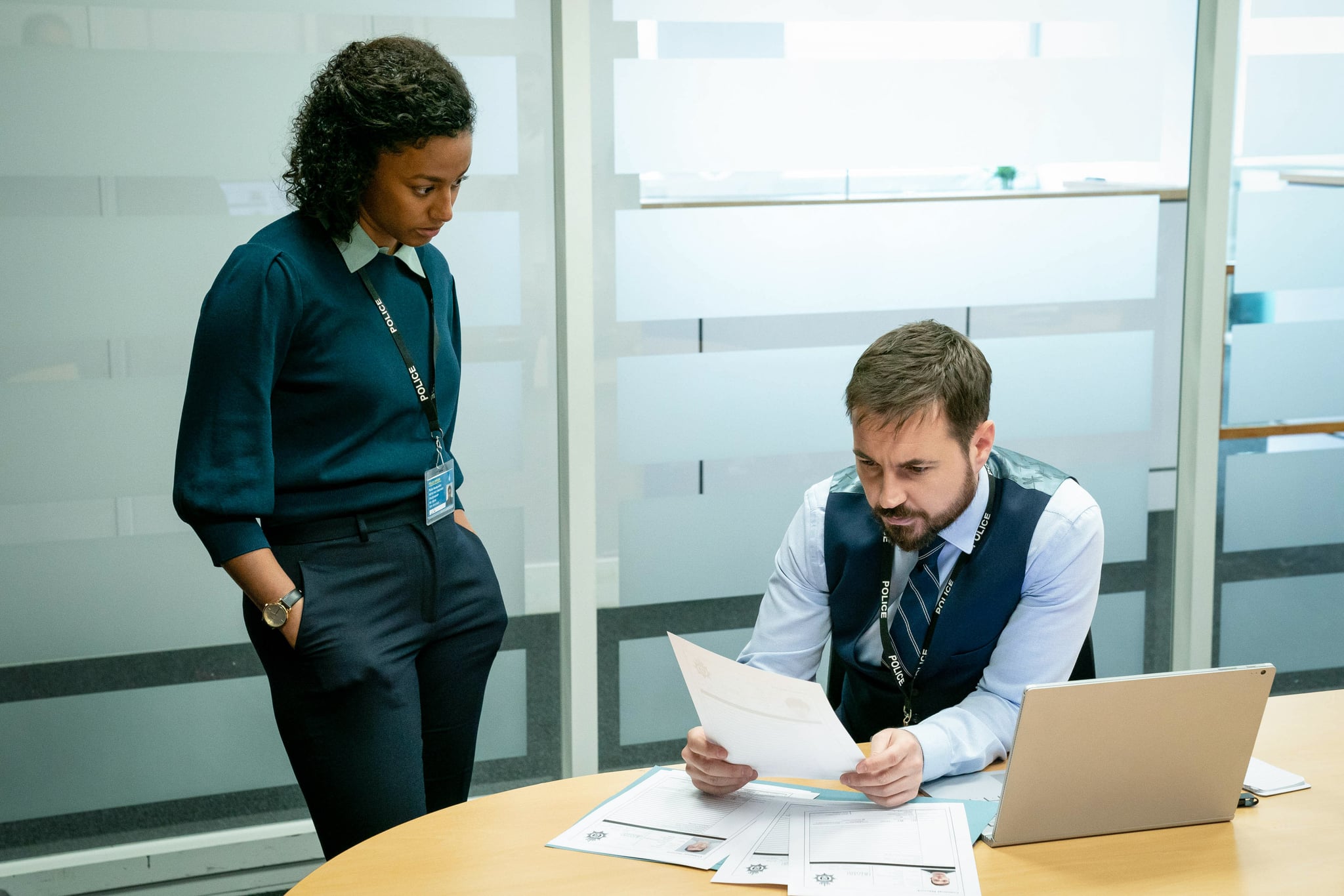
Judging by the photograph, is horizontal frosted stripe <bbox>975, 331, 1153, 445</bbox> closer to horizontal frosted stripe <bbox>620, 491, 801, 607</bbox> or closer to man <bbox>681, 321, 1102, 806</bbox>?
horizontal frosted stripe <bbox>620, 491, 801, 607</bbox>

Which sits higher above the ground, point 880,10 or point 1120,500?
point 880,10

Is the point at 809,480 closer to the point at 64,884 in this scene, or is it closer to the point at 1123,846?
the point at 1123,846

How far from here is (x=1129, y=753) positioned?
144cm

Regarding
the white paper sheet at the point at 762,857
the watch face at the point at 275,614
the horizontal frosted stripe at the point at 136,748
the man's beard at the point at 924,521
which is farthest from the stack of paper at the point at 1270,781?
the horizontal frosted stripe at the point at 136,748

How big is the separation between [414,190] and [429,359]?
28 cm

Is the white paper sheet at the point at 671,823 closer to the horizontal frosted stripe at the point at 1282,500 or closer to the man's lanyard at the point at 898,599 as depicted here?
the man's lanyard at the point at 898,599

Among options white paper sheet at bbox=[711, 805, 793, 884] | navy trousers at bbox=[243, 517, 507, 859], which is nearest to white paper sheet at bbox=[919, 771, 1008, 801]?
white paper sheet at bbox=[711, 805, 793, 884]

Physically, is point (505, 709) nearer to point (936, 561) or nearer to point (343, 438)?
point (343, 438)

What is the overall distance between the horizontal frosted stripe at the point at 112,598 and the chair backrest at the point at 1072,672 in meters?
1.44

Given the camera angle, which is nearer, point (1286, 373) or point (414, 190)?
point (414, 190)

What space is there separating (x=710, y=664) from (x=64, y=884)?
2055 millimetres

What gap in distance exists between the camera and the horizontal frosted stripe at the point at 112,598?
267 centimetres

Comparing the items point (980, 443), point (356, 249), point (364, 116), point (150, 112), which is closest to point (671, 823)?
point (980, 443)

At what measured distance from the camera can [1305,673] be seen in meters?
3.59
